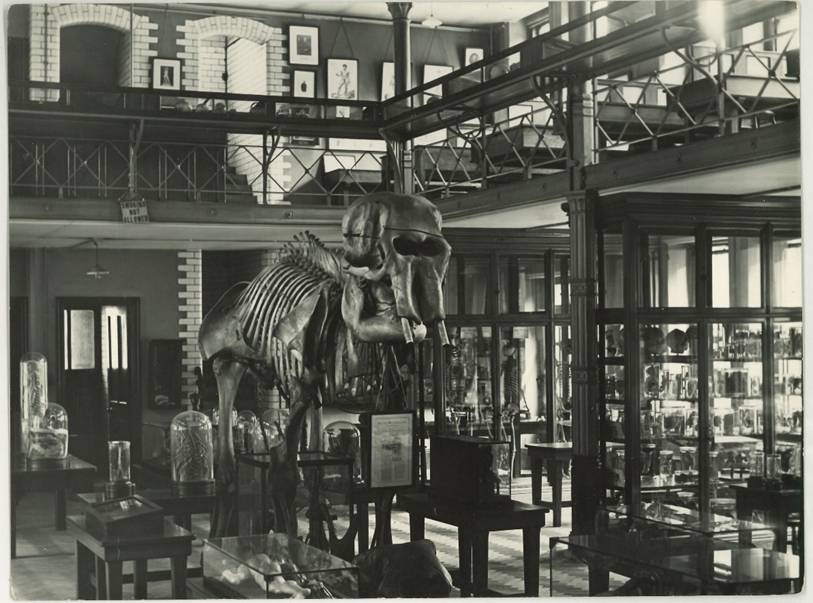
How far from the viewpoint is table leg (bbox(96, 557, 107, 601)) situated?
4758 mm

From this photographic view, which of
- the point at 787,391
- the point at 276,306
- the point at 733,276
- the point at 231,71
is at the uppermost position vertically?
the point at 231,71

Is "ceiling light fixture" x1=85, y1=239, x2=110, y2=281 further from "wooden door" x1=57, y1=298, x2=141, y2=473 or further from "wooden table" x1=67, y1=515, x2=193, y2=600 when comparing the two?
"wooden table" x1=67, y1=515, x2=193, y2=600

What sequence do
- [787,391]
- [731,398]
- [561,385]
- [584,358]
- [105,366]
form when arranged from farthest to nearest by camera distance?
[105,366]
[561,385]
[584,358]
[731,398]
[787,391]

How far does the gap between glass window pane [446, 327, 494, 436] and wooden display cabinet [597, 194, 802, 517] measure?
2344 mm

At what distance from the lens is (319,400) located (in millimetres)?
4867

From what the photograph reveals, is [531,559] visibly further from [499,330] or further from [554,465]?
[499,330]

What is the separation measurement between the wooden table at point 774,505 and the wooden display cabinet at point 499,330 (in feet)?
12.4

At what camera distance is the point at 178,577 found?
470cm

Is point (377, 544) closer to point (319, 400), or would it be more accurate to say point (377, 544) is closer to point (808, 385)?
point (319, 400)

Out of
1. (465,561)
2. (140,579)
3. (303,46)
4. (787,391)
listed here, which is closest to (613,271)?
(787,391)

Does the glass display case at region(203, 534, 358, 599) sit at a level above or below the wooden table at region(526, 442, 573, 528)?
above

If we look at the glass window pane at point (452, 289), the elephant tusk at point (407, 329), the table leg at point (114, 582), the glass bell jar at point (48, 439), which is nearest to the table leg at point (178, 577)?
the table leg at point (114, 582)

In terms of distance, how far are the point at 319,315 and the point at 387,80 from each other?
389 inches

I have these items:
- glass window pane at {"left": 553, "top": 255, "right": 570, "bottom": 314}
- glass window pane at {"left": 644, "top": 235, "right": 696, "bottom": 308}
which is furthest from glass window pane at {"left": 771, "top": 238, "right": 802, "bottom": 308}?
glass window pane at {"left": 553, "top": 255, "right": 570, "bottom": 314}
